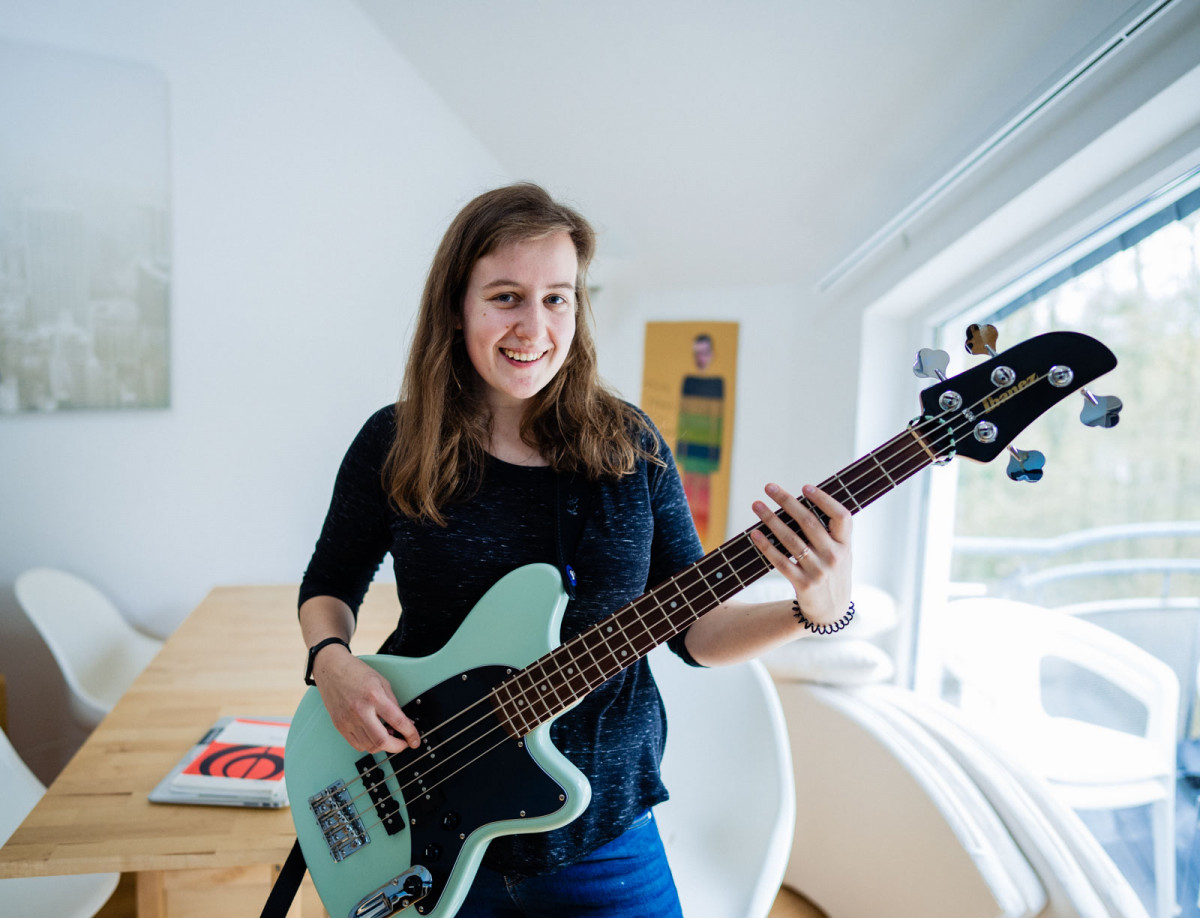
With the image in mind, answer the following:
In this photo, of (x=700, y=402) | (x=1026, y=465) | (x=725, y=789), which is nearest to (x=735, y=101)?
(x=700, y=402)

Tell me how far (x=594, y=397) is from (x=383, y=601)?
1.51 m

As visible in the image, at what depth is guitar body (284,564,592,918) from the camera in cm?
98

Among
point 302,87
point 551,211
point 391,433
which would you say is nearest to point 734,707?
point 391,433

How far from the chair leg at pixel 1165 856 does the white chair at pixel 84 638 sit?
91.0 inches

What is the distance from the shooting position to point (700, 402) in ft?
8.58

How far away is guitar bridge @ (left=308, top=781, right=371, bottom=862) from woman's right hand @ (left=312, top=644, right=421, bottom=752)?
0.07 m

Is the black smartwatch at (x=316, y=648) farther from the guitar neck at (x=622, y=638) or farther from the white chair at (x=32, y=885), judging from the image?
the white chair at (x=32, y=885)

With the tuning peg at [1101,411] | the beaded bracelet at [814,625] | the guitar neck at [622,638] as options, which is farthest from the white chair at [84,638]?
the tuning peg at [1101,411]

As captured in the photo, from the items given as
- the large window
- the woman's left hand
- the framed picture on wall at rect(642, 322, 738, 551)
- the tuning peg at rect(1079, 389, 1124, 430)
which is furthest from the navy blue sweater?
the framed picture on wall at rect(642, 322, 738, 551)

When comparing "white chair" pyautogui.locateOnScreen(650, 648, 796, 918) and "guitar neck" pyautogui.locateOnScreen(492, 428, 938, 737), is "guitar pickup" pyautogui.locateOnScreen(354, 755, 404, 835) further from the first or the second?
"white chair" pyautogui.locateOnScreen(650, 648, 796, 918)

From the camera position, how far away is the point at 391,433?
3.94ft

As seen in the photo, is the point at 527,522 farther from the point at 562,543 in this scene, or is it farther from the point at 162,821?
the point at 162,821

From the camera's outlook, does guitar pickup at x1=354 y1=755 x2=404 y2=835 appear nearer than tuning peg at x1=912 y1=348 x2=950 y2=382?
No

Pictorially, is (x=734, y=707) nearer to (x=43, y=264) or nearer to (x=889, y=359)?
(x=889, y=359)
